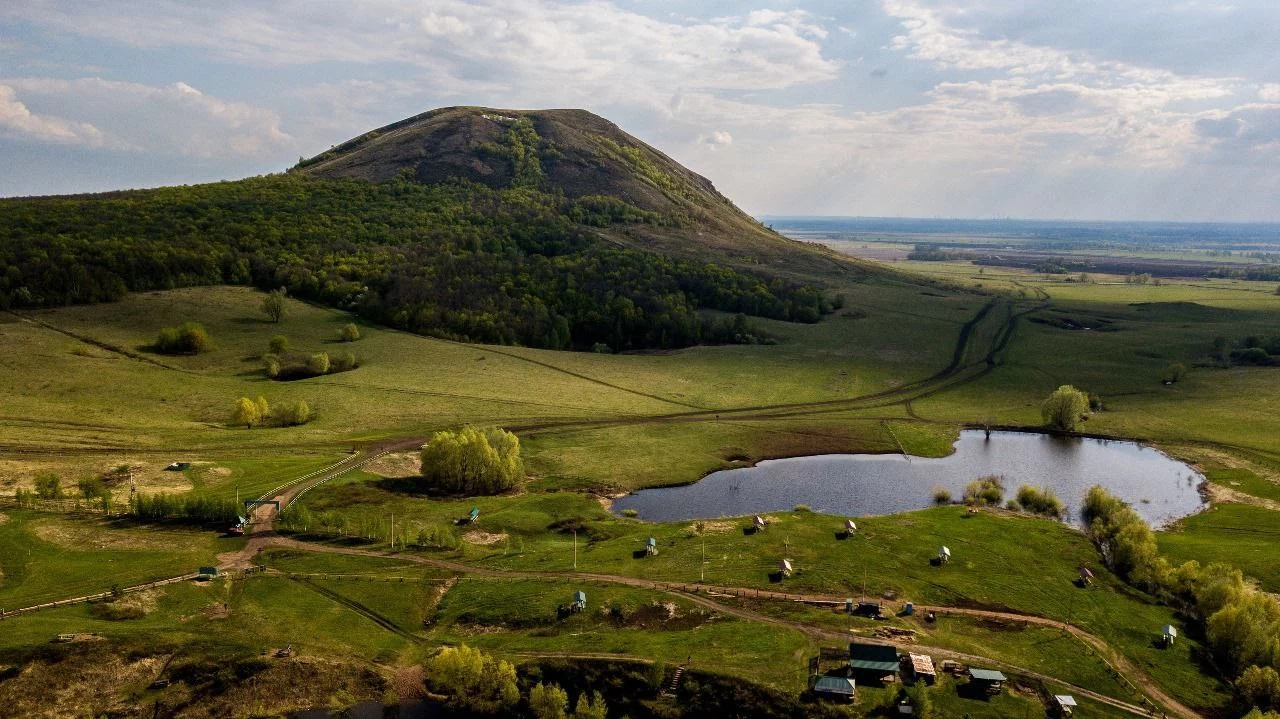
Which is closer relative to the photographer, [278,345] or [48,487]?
[48,487]

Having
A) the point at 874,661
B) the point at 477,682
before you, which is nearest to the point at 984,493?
the point at 874,661

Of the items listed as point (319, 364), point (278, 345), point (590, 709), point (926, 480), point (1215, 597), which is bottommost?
point (590, 709)

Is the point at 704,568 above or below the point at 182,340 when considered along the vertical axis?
below

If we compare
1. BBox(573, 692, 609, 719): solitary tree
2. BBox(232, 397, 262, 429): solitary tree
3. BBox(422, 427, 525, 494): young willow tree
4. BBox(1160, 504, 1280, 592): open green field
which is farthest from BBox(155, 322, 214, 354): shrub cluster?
BBox(1160, 504, 1280, 592): open green field

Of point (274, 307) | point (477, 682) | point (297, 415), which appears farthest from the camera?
point (274, 307)

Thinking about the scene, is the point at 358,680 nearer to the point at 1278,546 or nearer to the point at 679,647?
the point at 679,647

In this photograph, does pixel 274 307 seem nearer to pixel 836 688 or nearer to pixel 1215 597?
pixel 836 688

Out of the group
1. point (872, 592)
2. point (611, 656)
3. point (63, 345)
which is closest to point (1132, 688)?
point (872, 592)

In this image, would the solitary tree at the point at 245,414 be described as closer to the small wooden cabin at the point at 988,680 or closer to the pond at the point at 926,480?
the pond at the point at 926,480

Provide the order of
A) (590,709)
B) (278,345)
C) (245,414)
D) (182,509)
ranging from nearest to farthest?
(590,709) → (182,509) → (245,414) → (278,345)
